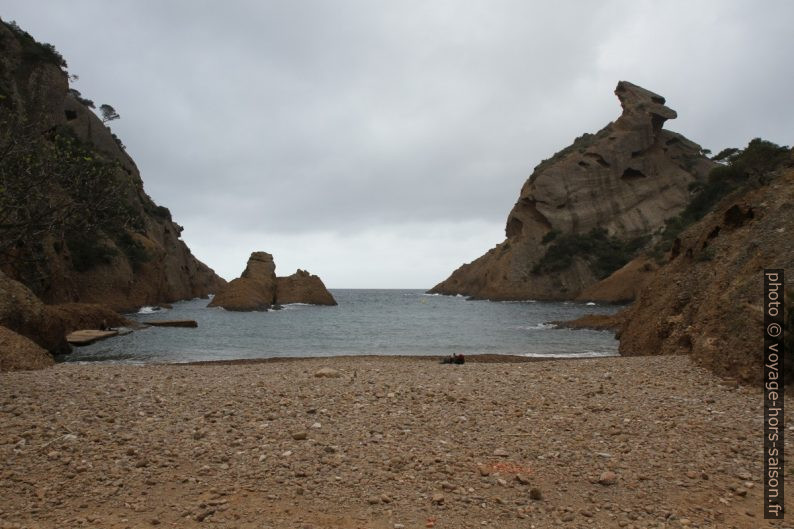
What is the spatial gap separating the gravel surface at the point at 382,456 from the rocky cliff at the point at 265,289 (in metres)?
59.6

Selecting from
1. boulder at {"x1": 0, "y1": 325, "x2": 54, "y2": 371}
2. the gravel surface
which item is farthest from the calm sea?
the gravel surface

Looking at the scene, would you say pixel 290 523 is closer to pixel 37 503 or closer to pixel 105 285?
pixel 37 503

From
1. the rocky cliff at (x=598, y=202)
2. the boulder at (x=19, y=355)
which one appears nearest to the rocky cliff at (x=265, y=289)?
the rocky cliff at (x=598, y=202)

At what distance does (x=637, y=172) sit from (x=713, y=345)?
321 ft

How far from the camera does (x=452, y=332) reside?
36.1 metres

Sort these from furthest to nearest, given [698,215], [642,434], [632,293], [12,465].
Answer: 1. [632,293]
2. [698,215]
3. [642,434]
4. [12,465]

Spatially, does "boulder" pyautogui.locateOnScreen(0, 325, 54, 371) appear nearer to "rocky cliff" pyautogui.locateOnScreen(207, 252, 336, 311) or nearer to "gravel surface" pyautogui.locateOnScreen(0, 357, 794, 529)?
"gravel surface" pyautogui.locateOnScreen(0, 357, 794, 529)

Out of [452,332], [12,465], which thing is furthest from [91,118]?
[12,465]

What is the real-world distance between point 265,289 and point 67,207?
68.7 m

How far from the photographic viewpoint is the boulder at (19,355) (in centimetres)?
1334

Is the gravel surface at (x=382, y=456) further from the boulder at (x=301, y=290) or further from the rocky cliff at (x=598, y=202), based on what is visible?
the rocky cliff at (x=598, y=202)

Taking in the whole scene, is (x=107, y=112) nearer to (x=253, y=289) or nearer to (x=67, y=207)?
(x=253, y=289)

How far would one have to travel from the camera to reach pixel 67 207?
9.10 metres

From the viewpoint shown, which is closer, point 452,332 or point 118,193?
point 118,193
